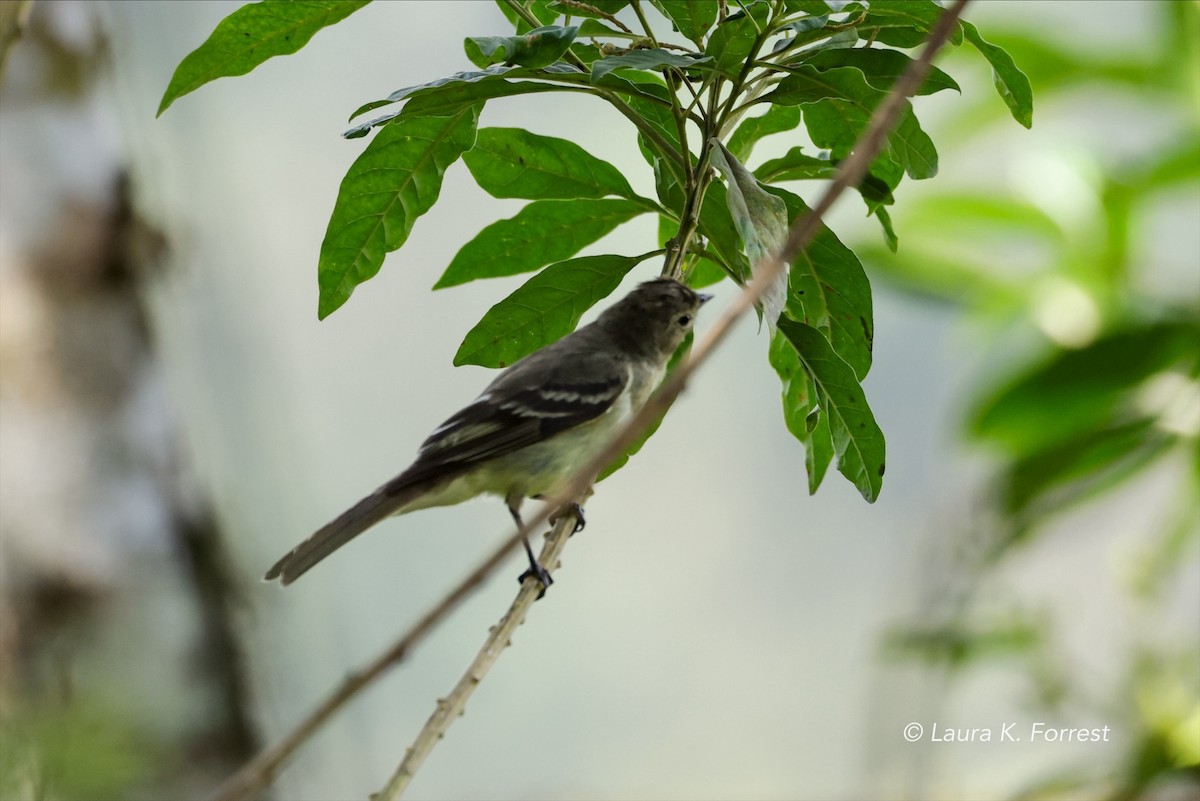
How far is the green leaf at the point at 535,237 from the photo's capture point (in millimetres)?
2354

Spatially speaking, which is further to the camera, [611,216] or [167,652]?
[167,652]

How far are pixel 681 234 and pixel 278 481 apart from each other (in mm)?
3093

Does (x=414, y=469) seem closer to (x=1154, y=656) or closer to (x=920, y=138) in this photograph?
(x=920, y=138)

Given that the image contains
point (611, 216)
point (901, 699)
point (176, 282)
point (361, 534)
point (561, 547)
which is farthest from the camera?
point (176, 282)

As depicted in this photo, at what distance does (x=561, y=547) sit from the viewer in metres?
2.13

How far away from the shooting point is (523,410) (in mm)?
3104

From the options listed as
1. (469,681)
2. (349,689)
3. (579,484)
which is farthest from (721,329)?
(469,681)

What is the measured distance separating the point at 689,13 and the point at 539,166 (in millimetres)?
479

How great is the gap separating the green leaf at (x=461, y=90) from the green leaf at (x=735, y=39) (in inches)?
9.1

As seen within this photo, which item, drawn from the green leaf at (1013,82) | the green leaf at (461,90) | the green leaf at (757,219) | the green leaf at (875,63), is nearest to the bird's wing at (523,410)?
the green leaf at (461,90)

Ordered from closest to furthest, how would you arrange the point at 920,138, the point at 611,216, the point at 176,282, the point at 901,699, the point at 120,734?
1. the point at 920,138
2. the point at 611,216
3. the point at 120,734
4. the point at 901,699
5. the point at 176,282

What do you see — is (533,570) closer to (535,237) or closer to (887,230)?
(535,237)

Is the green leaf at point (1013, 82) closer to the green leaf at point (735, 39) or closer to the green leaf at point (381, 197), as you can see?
the green leaf at point (735, 39)

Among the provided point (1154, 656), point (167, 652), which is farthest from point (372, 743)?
point (1154, 656)
